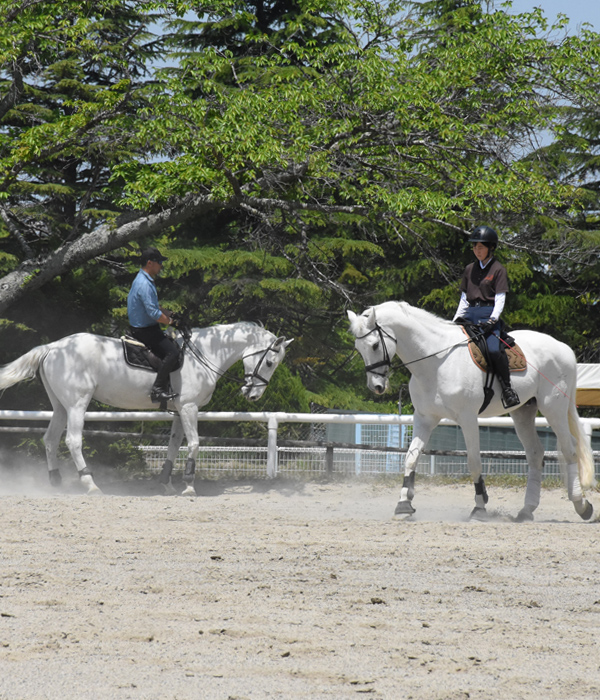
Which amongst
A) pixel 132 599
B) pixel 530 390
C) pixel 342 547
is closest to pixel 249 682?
pixel 132 599

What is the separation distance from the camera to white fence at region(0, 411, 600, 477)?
36.2ft

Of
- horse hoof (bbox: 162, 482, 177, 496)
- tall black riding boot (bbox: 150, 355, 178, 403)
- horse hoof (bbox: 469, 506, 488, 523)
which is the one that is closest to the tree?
tall black riding boot (bbox: 150, 355, 178, 403)

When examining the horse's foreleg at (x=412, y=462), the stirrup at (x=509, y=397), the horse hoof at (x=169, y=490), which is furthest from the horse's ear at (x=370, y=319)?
the horse hoof at (x=169, y=490)

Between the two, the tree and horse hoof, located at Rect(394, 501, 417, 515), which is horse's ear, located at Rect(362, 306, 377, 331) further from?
the tree

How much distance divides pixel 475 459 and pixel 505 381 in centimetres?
78

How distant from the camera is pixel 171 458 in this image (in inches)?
401

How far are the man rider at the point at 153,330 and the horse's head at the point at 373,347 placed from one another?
306cm

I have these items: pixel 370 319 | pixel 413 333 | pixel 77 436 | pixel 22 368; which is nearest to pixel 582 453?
pixel 413 333

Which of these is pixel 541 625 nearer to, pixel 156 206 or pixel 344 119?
pixel 344 119

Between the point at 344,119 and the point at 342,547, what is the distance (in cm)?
792

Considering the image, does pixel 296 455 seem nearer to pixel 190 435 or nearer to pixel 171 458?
pixel 171 458

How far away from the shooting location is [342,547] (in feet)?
18.7

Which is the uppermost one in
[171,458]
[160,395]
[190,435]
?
[160,395]

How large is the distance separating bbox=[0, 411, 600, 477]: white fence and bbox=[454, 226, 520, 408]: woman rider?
9.89 ft
